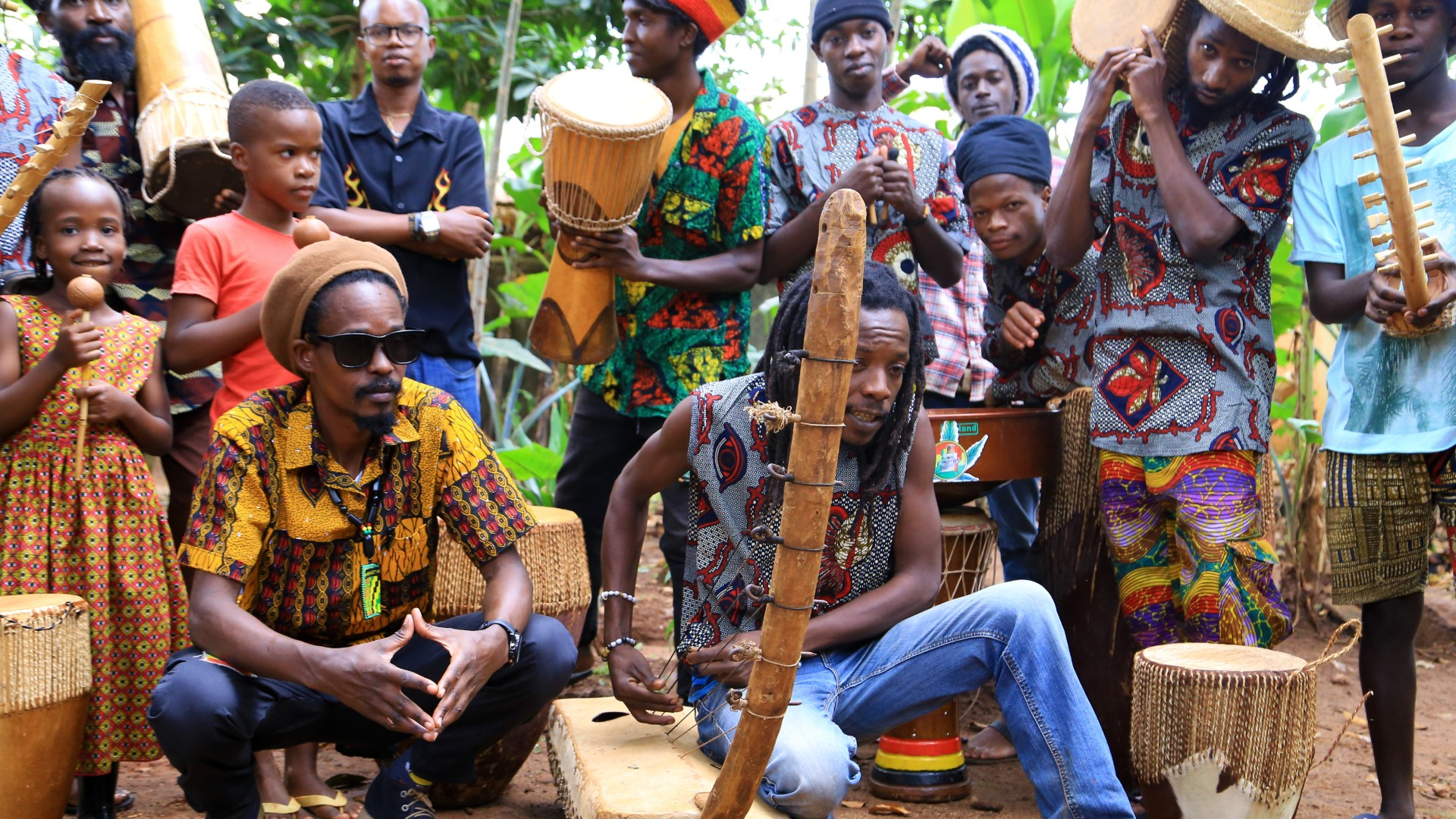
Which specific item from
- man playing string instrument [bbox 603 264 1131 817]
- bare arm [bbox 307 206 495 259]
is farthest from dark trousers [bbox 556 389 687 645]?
man playing string instrument [bbox 603 264 1131 817]

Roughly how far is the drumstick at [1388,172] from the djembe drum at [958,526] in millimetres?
1090

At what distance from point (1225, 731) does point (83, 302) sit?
2.84m

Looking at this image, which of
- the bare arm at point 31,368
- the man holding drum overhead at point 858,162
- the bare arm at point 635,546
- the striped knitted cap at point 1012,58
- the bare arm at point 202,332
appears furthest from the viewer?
the striped knitted cap at point 1012,58

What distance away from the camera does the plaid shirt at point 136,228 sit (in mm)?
3754

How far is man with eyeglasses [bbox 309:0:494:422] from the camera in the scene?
3.96 m

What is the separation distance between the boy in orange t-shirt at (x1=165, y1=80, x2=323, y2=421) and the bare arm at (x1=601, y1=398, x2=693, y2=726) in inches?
39.3

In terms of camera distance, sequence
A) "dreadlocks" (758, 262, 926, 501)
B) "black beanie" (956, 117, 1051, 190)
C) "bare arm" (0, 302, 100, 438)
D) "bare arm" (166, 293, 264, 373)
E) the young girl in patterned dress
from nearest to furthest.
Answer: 1. "dreadlocks" (758, 262, 926, 501)
2. "bare arm" (0, 302, 100, 438)
3. the young girl in patterned dress
4. "bare arm" (166, 293, 264, 373)
5. "black beanie" (956, 117, 1051, 190)

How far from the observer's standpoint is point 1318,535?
593 centimetres

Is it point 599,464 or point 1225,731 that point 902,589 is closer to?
point 1225,731

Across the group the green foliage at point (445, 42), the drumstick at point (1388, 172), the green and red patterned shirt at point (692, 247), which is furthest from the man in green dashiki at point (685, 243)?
the green foliage at point (445, 42)

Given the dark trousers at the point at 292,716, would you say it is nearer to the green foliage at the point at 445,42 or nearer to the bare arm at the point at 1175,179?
the bare arm at the point at 1175,179

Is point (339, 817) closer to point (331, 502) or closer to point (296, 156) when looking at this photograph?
point (331, 502)

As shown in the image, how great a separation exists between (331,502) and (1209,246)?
88.0 inches

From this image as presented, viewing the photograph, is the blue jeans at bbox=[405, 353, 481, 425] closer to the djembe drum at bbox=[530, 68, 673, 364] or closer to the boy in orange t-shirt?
the djembe drum at bbox=[530, 68, 673, 364]
